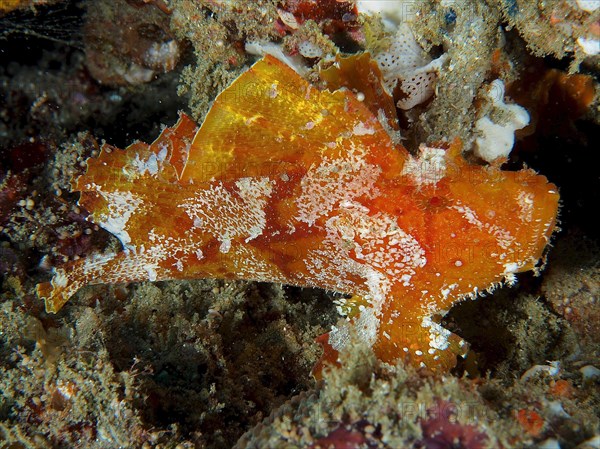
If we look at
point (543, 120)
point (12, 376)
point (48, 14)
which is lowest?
point (12, 376)

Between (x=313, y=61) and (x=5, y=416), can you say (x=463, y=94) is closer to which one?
(x=313, y=61)

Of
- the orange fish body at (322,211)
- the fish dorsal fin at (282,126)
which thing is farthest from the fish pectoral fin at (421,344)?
the fish dorsal fin at (282,126)

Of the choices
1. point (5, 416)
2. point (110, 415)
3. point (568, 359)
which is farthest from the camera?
point (568, 359)

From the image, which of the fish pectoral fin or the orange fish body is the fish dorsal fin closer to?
the orange fish body

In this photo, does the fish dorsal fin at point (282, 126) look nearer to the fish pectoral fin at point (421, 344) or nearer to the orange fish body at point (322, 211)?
the orange fish body at point (322, 211)

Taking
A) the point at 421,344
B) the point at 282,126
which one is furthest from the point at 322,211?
the point at 421,344

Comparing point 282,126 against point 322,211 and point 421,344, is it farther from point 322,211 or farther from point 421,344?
point 421,344

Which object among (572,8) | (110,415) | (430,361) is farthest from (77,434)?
(572,8)
